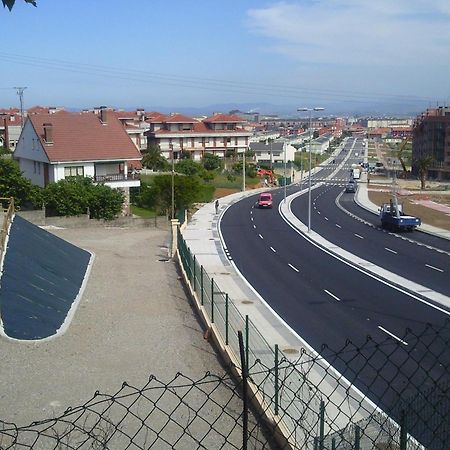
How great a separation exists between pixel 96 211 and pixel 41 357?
2373cm

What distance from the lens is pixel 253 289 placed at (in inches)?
824

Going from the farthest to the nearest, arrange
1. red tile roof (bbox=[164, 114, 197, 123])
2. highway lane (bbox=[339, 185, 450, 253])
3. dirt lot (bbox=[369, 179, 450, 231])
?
red tile roof (bbox=[164, 114, 197, 123])
dirt lot (bbox=[369, 179, 450, 231])
highway lane (bbox=[339, 185, 450, 253])

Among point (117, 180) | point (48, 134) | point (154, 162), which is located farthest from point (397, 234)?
point (154, 162)

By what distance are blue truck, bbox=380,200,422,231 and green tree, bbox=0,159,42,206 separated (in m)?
19.6

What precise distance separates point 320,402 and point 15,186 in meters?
29.6

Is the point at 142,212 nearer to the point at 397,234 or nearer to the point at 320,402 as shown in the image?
the point at 397,234

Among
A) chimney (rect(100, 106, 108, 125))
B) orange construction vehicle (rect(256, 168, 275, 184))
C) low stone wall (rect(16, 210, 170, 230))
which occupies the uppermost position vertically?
chimney (rect(100, 106, 108, 125))

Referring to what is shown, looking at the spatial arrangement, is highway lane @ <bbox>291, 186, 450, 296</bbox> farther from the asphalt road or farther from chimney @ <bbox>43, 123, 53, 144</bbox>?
chimney @ <bbox>43, 123, 53, 144</bbox>

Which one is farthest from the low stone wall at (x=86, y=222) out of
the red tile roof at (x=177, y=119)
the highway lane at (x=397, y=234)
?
the red tile roof at (x=177, y=119)

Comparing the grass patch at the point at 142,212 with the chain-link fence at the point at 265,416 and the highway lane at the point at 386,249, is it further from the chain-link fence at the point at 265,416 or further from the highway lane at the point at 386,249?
the chain-link fence at the point at 265,416

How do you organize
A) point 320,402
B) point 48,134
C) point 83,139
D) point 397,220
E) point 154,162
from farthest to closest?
point 154,162 < point 83,139 < point 48,134 < point 397,220 < point 320,402

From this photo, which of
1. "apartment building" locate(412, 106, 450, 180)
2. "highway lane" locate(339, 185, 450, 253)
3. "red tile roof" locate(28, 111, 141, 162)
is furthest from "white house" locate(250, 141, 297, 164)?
"red tile roof" locate(28, 111, 141, 162)

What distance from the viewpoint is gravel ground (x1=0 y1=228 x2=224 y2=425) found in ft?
32.5

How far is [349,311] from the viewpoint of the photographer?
17.8 metres
